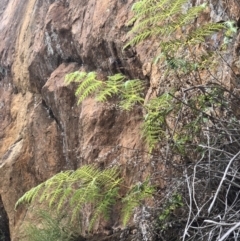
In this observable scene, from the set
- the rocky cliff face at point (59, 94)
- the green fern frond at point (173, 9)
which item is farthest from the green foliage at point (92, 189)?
the green fern frond at point (173, 9)

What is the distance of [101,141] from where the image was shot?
388cm

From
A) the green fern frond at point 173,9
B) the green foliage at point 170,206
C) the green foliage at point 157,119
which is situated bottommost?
the green foliage at point 170,206

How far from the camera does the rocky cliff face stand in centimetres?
382

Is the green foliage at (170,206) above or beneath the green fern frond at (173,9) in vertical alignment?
beneath

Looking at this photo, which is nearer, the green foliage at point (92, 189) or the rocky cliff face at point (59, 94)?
the green foliage at point (92, 189)

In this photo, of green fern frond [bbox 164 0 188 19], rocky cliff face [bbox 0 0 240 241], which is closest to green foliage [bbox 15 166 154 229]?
rocky cliff face [bbox 0 0 240 241]

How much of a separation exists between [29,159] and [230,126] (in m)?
3.23

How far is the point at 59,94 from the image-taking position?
4.70 m

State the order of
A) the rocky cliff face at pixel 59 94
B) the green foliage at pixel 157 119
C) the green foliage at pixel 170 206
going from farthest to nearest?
the rocky cliff face at pixel 59 94
the green foliage at pixel 157 119
the green foliage at pixel 170 206

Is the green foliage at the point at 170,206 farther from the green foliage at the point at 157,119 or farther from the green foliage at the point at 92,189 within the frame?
the green foliage at the point at 157,119

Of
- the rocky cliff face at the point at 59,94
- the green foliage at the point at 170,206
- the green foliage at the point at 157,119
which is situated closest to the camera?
the green foliage at the point at 170,206

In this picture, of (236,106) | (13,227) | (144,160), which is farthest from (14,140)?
(236,106)

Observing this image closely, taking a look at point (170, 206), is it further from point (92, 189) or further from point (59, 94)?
point (59, 94)

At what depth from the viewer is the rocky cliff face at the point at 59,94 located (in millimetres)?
3816
